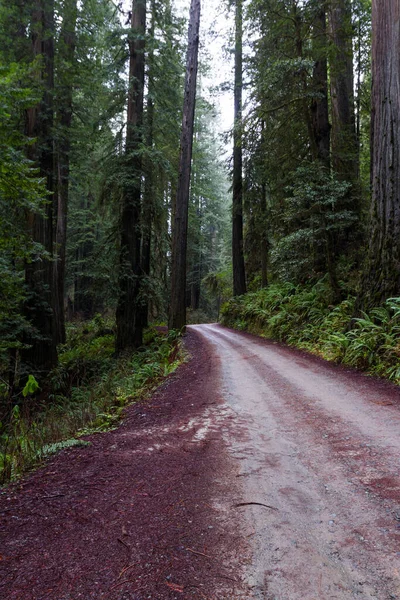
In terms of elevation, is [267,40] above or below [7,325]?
above

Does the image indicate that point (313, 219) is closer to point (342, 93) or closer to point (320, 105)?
point (320, 105)

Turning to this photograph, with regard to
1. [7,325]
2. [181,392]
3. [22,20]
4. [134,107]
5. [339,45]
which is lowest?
[181,392]

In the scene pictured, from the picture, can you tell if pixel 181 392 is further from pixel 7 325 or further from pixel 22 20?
pixel 22 20

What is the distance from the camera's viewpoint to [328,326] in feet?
27.2

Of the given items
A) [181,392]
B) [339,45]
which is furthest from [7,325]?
[339,45]

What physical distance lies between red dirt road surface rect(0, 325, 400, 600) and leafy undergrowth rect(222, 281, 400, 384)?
1765mm

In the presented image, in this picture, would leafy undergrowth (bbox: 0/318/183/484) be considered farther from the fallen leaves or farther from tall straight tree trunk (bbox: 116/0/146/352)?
the fallen leaves

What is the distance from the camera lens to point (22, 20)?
884 cm

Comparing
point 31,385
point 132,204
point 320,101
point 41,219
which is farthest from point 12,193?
point 320,101

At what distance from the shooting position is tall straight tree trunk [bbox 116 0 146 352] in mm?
10906

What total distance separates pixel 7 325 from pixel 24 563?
272 inches

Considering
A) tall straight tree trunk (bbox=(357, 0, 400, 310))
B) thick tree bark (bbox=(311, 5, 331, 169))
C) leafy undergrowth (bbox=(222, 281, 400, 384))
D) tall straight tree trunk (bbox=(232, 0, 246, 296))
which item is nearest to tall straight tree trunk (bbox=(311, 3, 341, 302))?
thick tree bark (bbox=(311, 5, 331, 169))

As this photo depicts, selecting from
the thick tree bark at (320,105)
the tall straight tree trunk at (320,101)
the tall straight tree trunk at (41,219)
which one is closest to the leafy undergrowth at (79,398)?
the tall straight tree trunk at (41,219)

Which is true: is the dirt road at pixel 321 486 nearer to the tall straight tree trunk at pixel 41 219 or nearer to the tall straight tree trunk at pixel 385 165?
the tall straight tree trunk at pixel 385 165
